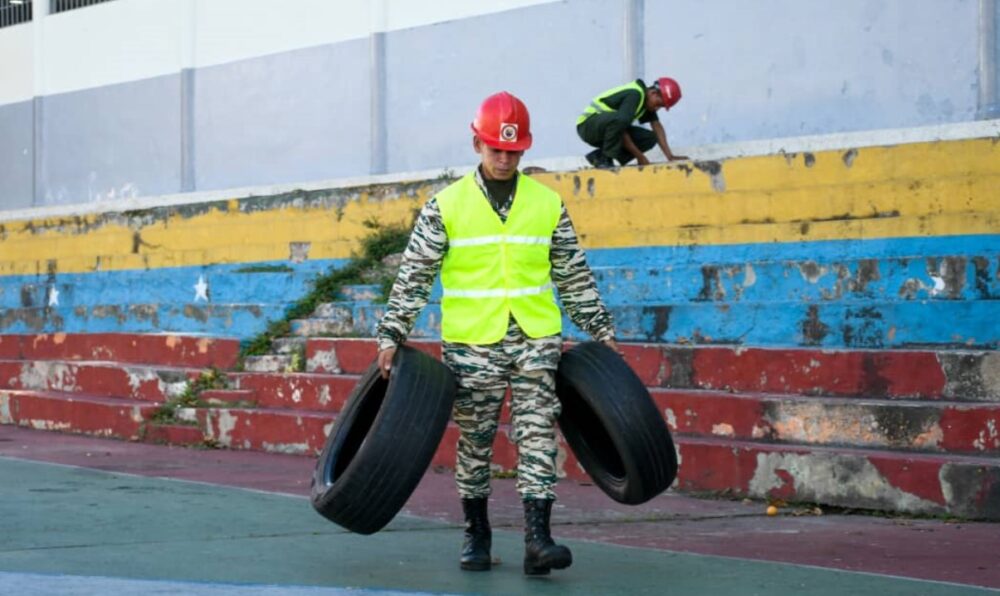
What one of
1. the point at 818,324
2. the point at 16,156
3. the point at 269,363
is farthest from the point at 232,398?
the point at 16,156

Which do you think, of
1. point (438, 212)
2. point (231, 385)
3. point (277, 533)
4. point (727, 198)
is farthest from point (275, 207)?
point (438, 212)

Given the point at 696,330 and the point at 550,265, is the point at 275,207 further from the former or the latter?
the point at 550,265

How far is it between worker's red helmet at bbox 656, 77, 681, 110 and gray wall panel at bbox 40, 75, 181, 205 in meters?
7.85

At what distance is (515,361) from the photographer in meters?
6.84

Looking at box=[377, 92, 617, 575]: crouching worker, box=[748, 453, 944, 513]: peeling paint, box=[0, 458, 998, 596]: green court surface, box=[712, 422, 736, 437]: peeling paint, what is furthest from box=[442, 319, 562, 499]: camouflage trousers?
box=[712, 422, 736, 437]: peeling paint

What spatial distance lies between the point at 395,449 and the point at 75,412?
8383mm

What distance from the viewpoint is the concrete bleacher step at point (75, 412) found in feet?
44.7

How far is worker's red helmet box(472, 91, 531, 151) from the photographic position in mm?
6727

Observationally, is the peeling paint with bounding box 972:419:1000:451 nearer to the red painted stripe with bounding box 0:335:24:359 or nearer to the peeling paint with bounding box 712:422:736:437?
the peeling paint with bounding box 712:422:736:437

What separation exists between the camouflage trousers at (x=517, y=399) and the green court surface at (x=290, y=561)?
42 centimetres

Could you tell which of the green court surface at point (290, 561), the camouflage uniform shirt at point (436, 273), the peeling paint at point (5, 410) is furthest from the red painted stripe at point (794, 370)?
the peeling paint at point (5, 410)

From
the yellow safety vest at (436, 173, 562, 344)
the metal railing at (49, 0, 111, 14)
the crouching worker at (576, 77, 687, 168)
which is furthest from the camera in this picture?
the metal railing at (49, 0, 111, 14)

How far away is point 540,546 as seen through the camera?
6.62m

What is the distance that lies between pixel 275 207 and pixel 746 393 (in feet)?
23.7
